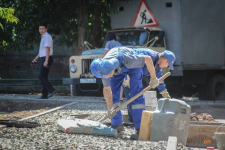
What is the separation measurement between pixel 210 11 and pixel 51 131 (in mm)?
9341

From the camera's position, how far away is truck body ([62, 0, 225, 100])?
14.4 metres

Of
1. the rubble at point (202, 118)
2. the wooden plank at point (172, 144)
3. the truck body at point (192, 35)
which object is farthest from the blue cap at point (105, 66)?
the truck body at point (192, 35)

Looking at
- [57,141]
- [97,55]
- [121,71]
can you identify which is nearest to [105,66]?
[121,71]

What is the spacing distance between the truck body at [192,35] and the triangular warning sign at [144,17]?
A: 0.06m

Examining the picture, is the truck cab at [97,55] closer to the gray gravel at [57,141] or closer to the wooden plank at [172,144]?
the gray gravel at [57,141]

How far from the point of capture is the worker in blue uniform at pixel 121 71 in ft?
22.0

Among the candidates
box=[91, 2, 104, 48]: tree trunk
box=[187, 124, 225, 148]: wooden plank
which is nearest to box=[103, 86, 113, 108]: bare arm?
box=[187, 124, 225, 148]: wooden plank

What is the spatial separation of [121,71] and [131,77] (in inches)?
8.7

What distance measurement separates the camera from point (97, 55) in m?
14.7

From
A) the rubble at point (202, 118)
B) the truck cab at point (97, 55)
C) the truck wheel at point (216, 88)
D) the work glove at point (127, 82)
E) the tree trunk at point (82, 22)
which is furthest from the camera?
the tree trunk at point (82, 22)

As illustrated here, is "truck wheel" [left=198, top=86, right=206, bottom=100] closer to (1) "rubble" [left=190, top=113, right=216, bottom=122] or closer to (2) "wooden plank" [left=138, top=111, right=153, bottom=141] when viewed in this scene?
(1) "rubble" [left=190, top=113, right=216, bottom=122]

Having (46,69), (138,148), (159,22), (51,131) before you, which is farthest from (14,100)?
(138,148)

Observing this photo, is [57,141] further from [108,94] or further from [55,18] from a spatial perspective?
[55,18]

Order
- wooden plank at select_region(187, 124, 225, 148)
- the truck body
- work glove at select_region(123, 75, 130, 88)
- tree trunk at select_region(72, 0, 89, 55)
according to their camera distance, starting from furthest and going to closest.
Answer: tree trunk at select_region(72, 0, 89, 55) < the truck body < work glove at select_region(123, 75, 130, 88) < wooden plank at select_region(187, 124, 225, 148)
